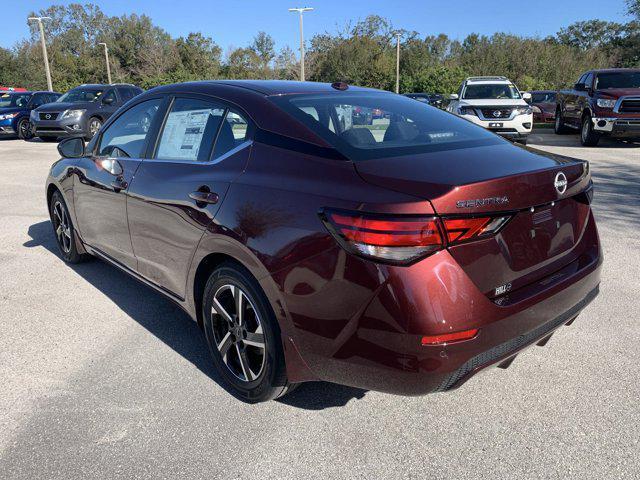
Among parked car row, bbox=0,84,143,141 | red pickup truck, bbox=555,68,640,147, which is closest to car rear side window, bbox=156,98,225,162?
red pickup truck, bbox=555,68,640,147

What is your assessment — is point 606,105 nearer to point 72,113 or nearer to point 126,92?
point 126,92

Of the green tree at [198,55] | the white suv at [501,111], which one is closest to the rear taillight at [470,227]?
the white suv at [501,111]

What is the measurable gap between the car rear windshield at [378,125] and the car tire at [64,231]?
9.34 feet

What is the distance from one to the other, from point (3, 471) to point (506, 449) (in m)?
2.19

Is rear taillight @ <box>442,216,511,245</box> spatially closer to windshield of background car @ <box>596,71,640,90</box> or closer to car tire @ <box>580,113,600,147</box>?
car tire @ <box>580,113,600,147</box>

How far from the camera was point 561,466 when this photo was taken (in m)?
2.27

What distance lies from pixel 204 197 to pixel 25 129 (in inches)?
759

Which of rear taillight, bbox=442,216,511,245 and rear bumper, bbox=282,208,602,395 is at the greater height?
rear taillight, bbox=442,216,511,245

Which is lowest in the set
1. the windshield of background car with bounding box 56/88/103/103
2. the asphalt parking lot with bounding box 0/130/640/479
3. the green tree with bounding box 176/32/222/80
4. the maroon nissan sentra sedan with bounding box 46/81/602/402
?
the asphalt parking lot with bounding box 0/130/640/479

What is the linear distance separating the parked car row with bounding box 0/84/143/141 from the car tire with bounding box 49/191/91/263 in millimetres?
11591

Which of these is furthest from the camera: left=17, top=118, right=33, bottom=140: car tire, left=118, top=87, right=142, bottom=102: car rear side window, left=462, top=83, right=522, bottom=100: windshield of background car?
left=17, top=118, right=33, bottom=140: car tire

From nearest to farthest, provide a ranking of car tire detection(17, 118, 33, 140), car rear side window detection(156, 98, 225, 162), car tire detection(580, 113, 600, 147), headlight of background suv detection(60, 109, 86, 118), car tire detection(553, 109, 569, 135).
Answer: car rear side window detection(156, 98, 225, 162) < car tire detection(580, 113, 600, 147) < headlight of background suv detection(60, 109, 86, 118) < car tire detection(553, 109, 569, 135) < car tire detection(17, 118, 33, 140)

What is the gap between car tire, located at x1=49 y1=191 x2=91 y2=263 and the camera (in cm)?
481

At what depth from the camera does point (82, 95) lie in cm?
1720
